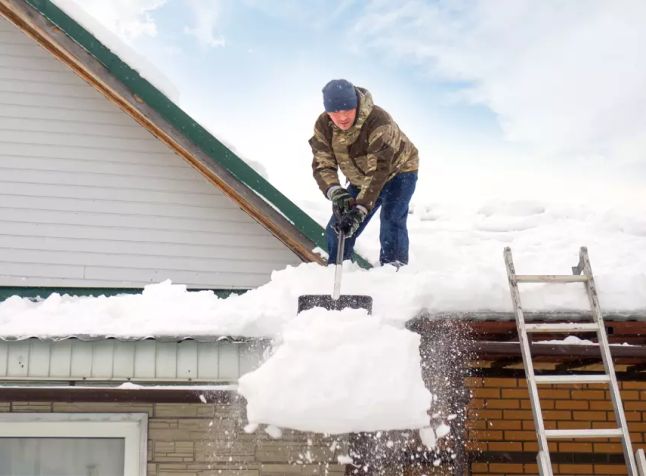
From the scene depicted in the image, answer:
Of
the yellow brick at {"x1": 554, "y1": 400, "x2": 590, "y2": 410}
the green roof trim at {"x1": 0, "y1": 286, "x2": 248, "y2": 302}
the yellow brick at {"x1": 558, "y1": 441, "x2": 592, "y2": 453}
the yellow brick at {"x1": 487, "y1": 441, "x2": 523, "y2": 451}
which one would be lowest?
the yellow brick at {"x1": 558, "y1": 441, "x2": 592, "y2": 453}

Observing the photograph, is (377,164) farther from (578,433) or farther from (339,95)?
(578,433)

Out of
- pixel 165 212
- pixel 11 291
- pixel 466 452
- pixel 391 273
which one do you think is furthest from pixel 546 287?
pixel 11 291

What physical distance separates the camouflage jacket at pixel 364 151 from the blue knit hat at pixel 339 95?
210 mm

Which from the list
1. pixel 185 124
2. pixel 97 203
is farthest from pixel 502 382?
pixel 97 203

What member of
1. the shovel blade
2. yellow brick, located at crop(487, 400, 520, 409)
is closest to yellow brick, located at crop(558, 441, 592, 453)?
yellow brick, located at crop(487, 400, 520, 409)

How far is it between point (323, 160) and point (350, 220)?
62 centimetres

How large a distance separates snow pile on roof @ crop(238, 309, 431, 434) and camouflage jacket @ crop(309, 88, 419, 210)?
1221mm

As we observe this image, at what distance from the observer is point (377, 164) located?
4863mm

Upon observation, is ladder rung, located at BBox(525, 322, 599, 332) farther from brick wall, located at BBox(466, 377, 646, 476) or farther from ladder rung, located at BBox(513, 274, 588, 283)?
brick wall, located at BBox(466, 377, 646, 476)

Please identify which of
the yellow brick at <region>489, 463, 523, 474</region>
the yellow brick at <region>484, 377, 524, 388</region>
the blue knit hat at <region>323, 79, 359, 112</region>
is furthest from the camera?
the yellow brick at <region>484, 377, 524, 388</region>

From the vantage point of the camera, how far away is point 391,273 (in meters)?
4.84

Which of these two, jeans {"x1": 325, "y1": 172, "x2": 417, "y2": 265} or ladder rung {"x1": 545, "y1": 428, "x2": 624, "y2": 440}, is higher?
jeans {"x1": 325, "y1": 172, "x2": 417, "y2": 265}

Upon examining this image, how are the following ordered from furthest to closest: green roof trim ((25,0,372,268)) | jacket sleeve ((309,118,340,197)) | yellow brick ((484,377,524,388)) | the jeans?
yellow brick ((484,377,524,388)) → green roof trim ((25,0,372,268)) → the jeans → jacket sleeve ((309,118,340,197))

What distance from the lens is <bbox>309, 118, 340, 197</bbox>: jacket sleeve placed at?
16.6ft
